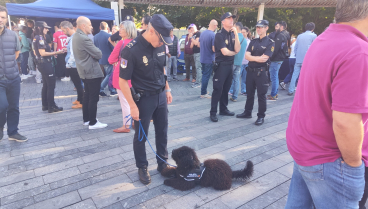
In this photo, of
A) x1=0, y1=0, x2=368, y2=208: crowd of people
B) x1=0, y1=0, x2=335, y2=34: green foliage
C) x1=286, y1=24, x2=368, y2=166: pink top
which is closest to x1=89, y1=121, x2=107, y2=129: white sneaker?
x1=0, y1=0, x2=368, y2=208: crowd of people

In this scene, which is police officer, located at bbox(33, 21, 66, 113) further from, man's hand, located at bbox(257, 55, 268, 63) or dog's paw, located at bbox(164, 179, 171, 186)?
man's hand, located at bbox(257, 55, 268, 63)

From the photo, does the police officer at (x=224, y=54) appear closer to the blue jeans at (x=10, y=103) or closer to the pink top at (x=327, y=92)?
the pink top at (x=327, y=92)

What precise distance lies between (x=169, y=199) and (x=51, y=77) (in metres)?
4.13

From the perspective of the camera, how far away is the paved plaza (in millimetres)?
2435

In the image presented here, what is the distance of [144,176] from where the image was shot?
2.72m

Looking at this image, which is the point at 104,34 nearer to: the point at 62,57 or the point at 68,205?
the point at 62,57

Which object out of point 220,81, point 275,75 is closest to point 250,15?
point 275,75

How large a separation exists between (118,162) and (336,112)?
2.76 meters

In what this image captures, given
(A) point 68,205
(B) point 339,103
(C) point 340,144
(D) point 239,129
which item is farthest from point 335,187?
(D) point 239,129

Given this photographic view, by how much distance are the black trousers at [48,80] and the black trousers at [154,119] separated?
3451mm

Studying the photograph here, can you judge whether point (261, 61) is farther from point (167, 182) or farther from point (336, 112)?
point (336, 112)

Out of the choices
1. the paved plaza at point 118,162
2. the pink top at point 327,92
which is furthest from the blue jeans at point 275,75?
the pink top at point 327,92

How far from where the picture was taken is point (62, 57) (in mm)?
8766

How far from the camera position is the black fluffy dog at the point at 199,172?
2.49 m
